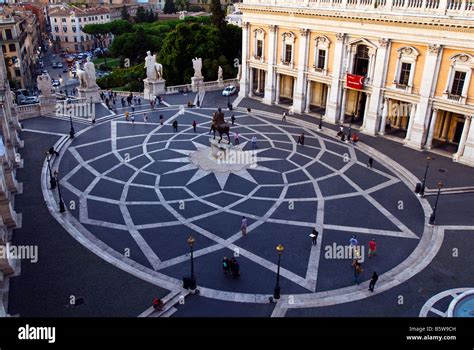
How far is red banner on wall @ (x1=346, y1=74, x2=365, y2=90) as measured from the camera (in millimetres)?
38688

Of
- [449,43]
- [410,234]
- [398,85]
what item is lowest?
[410,234]

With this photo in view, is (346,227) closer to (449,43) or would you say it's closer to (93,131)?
(449,43)

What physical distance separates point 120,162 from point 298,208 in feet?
47.9

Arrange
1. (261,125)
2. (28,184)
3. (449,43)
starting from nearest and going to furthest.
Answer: (28,184) → (449,43) → (261,125)

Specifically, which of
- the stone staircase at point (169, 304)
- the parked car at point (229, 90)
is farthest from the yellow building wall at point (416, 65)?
the stone staircase at point (169, 304)

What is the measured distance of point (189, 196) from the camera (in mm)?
28000

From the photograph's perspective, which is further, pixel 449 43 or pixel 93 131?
pixel 93 131

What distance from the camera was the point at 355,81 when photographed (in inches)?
1539

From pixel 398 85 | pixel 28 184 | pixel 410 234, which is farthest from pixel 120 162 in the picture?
pixel 398 85

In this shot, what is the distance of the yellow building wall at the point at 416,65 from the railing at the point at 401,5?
2661 millimetres

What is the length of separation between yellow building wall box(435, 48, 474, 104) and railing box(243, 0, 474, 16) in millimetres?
2632
